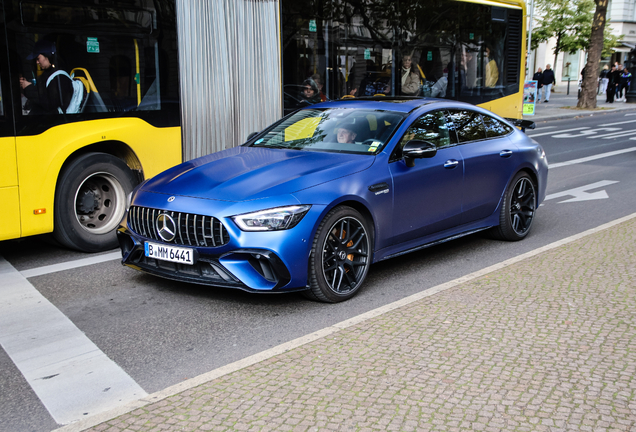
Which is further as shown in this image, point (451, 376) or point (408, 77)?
point (408, 77)

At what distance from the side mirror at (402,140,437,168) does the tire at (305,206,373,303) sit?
0.77m

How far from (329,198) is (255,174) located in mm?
663

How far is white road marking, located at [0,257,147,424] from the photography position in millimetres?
3625

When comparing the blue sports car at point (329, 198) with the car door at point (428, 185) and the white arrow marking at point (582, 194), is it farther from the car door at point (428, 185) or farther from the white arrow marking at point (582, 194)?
the white arrow marking at point (582, 194)

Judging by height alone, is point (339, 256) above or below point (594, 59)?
below

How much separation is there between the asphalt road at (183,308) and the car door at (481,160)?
0.51m

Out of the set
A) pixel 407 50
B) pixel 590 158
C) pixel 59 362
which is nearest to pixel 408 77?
pixel 407 50

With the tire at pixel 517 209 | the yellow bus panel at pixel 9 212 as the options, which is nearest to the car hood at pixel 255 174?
the yellow bus panel at pixel 9 212

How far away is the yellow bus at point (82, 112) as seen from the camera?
6.11m

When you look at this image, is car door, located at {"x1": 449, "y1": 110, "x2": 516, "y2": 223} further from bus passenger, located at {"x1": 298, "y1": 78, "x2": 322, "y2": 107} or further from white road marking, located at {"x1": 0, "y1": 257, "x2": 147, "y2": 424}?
white road marking, located at {"x1": 0, "y1": 257, "x2": 147, "y2": 424}

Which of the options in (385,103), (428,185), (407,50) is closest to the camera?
(428,185)

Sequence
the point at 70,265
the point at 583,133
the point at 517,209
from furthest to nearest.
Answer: the point at 583,133 → the point at 517,209 → the point at 70,265

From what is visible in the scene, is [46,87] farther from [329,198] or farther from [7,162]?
[329,198]

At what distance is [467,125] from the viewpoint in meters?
6.82
